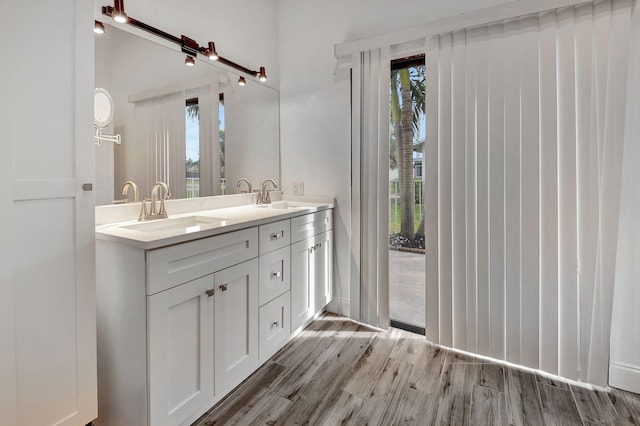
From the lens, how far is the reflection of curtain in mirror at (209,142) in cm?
212

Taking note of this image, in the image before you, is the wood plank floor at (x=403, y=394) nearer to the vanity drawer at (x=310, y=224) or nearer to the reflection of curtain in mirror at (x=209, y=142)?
the vanity drawer at (x=310, y=224)

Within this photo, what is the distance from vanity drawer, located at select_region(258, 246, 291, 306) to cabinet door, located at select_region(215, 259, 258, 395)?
0.21 feet

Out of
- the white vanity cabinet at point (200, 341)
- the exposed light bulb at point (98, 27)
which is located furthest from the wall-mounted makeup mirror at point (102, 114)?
the white vanity cabinet at point (200, 341)

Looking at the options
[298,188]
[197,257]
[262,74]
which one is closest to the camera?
[197,257]

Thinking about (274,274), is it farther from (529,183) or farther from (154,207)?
(529,183)

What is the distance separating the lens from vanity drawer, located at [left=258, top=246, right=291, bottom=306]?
180 centimetres

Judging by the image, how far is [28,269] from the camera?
106 cm

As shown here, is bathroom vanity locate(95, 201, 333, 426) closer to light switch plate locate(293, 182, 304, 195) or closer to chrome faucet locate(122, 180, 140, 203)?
chrome faucet locate(122, 180, 140, 203)

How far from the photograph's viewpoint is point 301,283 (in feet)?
7.15

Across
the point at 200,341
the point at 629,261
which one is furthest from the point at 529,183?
the point at 200,341

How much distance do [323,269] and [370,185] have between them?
0.74 metres

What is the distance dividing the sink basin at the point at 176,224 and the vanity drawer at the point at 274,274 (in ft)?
1.15

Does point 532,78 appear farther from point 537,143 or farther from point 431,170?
point 431,170

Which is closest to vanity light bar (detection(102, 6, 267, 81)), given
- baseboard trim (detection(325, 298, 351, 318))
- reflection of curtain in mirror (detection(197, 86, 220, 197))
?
reflection of curtain in mirror (detection(197, 86, 220, 197))
